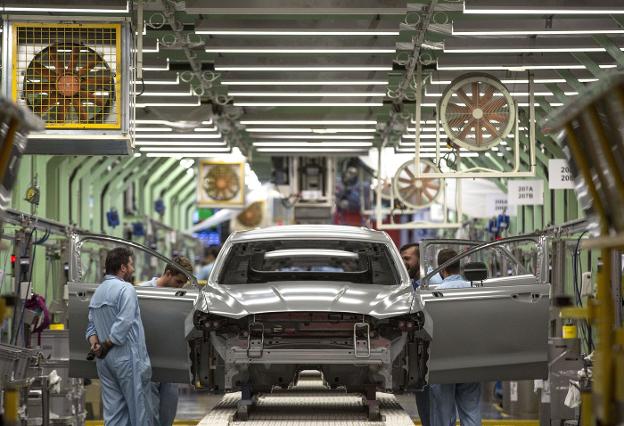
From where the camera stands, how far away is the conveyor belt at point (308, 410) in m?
7.70

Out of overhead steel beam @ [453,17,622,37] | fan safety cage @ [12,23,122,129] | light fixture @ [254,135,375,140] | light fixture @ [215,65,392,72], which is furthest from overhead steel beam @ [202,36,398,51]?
light fixture @ [254,135,375,140]

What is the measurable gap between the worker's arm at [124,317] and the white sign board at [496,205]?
1078 cm

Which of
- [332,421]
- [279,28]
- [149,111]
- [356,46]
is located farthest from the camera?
[149,111]

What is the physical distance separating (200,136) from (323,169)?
191 inches

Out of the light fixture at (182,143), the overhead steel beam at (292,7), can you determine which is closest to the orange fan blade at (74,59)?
the overhead steel beam at (292,7)

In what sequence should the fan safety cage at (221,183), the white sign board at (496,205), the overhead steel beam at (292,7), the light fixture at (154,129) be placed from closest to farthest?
the overhead steel beam at (292,7) < the light fixture at (154,129) < the white sign board at (496,205) < the fan safety cage at (221,183)

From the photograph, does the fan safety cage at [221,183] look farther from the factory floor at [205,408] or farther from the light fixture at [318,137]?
the factory floor at [205,408]

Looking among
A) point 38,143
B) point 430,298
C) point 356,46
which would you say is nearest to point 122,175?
point 356,46

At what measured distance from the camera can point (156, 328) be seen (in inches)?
347

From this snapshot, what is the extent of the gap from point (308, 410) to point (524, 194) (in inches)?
313

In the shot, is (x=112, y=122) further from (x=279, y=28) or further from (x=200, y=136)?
(x=200, y=136)

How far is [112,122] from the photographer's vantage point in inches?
359

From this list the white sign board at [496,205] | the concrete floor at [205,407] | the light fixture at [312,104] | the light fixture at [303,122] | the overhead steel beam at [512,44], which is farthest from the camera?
the white sign board at [496,205]

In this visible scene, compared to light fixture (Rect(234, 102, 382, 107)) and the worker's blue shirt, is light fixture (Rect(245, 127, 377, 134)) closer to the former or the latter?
light fixture (Rect(234, 102, 382, 107))
